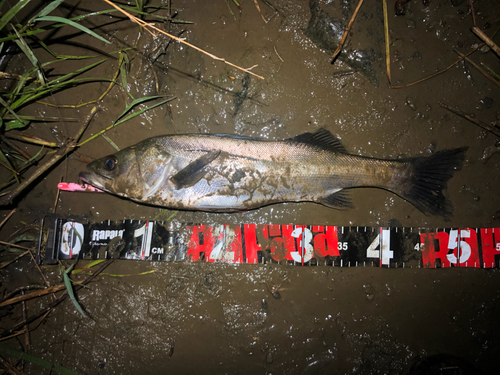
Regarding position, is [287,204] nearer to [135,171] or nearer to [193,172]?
[193,172]

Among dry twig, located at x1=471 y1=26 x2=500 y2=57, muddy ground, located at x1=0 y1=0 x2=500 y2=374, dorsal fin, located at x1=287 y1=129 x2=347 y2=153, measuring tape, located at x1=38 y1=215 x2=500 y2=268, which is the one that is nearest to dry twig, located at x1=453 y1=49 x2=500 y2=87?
muddy ground, located at x1=0 y1=0 x2=500 y2=374

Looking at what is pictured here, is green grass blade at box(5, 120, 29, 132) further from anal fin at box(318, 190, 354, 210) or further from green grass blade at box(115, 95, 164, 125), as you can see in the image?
anal fin at box(318, 190, 354, 210)

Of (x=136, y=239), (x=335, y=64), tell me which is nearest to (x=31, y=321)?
(x=136, y=239)

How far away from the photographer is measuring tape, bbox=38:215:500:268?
10.8ft

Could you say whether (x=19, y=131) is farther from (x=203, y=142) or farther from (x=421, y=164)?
(x=421, y=164)

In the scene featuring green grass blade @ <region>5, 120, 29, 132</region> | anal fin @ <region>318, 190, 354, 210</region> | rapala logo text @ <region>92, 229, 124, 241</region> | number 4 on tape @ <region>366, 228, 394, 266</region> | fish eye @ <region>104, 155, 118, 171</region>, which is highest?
green grass blade @ <region>5, 120, 29, 132</region>

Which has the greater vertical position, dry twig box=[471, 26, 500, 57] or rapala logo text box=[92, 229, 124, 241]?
dry twig box=[471, 26, 500, 57]

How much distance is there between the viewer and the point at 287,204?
3.46 m

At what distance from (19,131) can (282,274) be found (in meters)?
3.87

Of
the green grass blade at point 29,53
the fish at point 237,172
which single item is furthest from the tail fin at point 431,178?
the green grass blade at point 29,53

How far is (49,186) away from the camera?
3.44m

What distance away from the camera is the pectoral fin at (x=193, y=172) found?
9.39 ft

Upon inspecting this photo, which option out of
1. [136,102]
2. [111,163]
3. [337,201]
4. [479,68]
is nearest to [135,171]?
[111,163]

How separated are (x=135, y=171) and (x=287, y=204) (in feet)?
6.15
